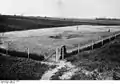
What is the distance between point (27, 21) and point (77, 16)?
0.98 m

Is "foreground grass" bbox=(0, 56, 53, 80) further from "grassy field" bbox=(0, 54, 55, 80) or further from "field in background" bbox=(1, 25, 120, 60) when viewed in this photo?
"field in background" bbox=(1, 25, 120, 60)

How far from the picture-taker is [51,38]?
2.64m

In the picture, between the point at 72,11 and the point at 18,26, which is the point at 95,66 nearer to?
the point at 72,11

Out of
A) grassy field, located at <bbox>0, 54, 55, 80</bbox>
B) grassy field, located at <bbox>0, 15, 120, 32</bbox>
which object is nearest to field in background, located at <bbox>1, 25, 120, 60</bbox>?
grassy field, located at <bbox>0, 15, 120, 32</bbox>

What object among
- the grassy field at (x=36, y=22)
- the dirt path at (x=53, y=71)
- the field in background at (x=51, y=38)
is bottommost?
the dirt path at (x=53, y=71)

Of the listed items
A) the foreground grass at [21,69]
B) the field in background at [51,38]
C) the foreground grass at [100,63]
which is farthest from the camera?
the field in background at [51,38]

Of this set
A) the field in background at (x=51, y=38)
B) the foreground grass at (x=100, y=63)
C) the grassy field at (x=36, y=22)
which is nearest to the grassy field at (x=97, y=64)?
the foreground grass at (x=100, y=63)

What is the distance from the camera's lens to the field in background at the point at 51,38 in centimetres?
258

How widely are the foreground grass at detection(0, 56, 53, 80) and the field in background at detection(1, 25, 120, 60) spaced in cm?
21

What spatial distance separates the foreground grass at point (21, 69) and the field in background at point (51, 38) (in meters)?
0.21

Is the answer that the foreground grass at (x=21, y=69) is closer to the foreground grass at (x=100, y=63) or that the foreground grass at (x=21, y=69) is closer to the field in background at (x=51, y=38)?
the field in background at (x=51, y=38)

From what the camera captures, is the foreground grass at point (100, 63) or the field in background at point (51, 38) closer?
the foreground grass at point (100, 63)

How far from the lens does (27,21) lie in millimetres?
2732

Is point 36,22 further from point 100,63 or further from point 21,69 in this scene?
point 100,63
